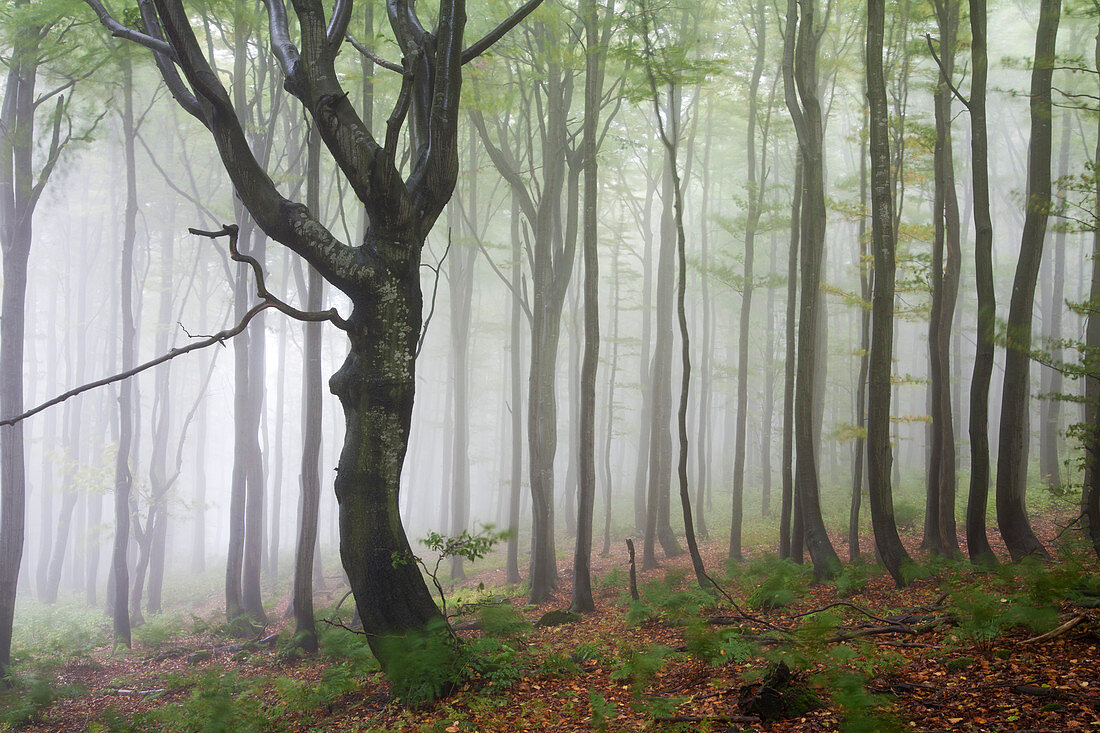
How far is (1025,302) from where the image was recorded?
7.82 meters

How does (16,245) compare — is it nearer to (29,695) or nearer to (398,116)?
(29,695)

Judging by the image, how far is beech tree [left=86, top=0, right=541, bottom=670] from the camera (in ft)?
16.2

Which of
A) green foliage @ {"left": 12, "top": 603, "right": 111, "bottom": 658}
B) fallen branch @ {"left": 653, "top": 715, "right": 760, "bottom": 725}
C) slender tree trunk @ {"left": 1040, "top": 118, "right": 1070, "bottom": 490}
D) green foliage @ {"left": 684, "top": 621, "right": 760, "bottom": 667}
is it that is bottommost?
green foliage @ {"left": 12, "top": 603, "right": 111, "bottom": 658}

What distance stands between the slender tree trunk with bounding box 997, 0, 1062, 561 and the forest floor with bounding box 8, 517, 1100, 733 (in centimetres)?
59

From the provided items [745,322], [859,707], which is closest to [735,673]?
[859,707]

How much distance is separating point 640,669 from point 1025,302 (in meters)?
6.92

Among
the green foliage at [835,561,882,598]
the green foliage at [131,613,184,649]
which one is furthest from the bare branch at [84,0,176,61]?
the green foliage at [131,613,184,649]

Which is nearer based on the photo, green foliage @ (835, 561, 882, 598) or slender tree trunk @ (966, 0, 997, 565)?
green foliage @ (835, 561, 882, 598)

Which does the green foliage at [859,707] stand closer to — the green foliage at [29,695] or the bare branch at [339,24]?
the bare branch at [339,24]

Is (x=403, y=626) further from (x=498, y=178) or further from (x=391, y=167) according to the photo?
(x=498, y=178)

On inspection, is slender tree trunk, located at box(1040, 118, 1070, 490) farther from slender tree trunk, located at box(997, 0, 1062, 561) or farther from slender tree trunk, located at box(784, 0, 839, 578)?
slender tree trunk, located at box(784, 0, 839, 578)

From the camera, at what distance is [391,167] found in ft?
16.3

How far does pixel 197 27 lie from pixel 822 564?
15.6 m

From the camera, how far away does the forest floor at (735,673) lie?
12.2 ft
